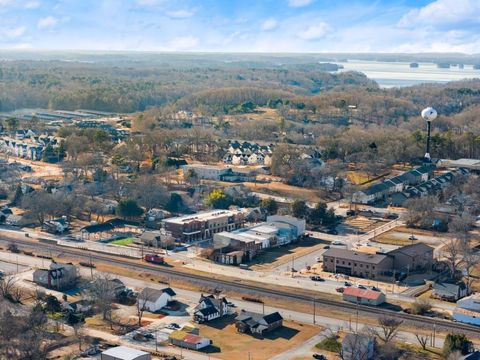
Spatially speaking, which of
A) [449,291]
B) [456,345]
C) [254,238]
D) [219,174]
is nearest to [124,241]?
[254,238]

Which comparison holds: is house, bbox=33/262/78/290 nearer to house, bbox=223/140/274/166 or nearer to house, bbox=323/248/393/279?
house, bbox=323/248/393/279

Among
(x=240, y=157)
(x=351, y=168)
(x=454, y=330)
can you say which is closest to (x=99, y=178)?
(x=240, y=157)

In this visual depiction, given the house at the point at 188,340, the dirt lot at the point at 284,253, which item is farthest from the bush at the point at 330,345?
the dirt lot at the point at 284,253

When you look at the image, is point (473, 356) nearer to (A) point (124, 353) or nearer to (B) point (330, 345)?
(B) point (330, 345)

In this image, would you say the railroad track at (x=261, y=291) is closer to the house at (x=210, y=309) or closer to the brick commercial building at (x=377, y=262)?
the house at (x=210, y=309)

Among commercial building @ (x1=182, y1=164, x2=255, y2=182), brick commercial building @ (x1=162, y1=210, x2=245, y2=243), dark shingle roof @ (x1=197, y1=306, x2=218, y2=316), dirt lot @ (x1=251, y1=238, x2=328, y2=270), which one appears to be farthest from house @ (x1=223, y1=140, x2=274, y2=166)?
dark shingle roof @ (x1=197, y1=306, x2=218, y2=316)

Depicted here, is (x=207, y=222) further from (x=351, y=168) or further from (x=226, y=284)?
(x=351, y=168)
